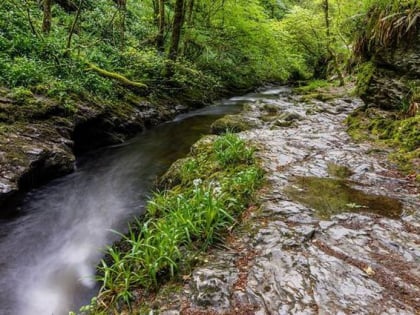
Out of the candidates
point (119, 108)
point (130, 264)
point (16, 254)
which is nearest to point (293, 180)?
point (130, 264)

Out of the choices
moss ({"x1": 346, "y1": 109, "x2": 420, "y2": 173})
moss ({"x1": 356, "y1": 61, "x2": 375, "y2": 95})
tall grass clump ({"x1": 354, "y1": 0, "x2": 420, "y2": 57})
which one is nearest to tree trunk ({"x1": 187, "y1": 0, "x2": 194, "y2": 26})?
tall grass clump ({"x1": 354, "y1": 0, "x2": 420, "y2": 57})

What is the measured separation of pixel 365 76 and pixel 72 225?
8065mm

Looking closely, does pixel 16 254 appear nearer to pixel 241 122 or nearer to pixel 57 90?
pixel 57 90

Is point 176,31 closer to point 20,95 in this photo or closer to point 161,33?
point 161,33

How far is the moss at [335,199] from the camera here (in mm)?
4359

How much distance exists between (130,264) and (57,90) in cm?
628

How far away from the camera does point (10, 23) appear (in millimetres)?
10078

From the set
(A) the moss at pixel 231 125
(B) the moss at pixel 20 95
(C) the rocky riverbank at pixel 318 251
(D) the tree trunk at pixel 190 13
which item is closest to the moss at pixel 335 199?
(C) the rocky riverbank at pixel 318 251

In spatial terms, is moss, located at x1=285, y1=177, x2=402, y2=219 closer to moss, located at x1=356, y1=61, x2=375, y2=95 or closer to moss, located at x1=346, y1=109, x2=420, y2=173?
moss, located at x1=346, y1=109, x2=420, y2=173

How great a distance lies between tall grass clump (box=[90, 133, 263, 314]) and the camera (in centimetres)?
336

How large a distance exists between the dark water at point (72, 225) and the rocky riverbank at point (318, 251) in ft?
6.09

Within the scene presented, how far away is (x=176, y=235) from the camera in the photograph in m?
3.65

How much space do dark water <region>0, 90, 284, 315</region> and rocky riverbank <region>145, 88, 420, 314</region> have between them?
6.09ft

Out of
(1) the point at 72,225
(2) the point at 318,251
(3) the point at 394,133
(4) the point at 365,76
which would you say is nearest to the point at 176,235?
(2) the point at 318,251
